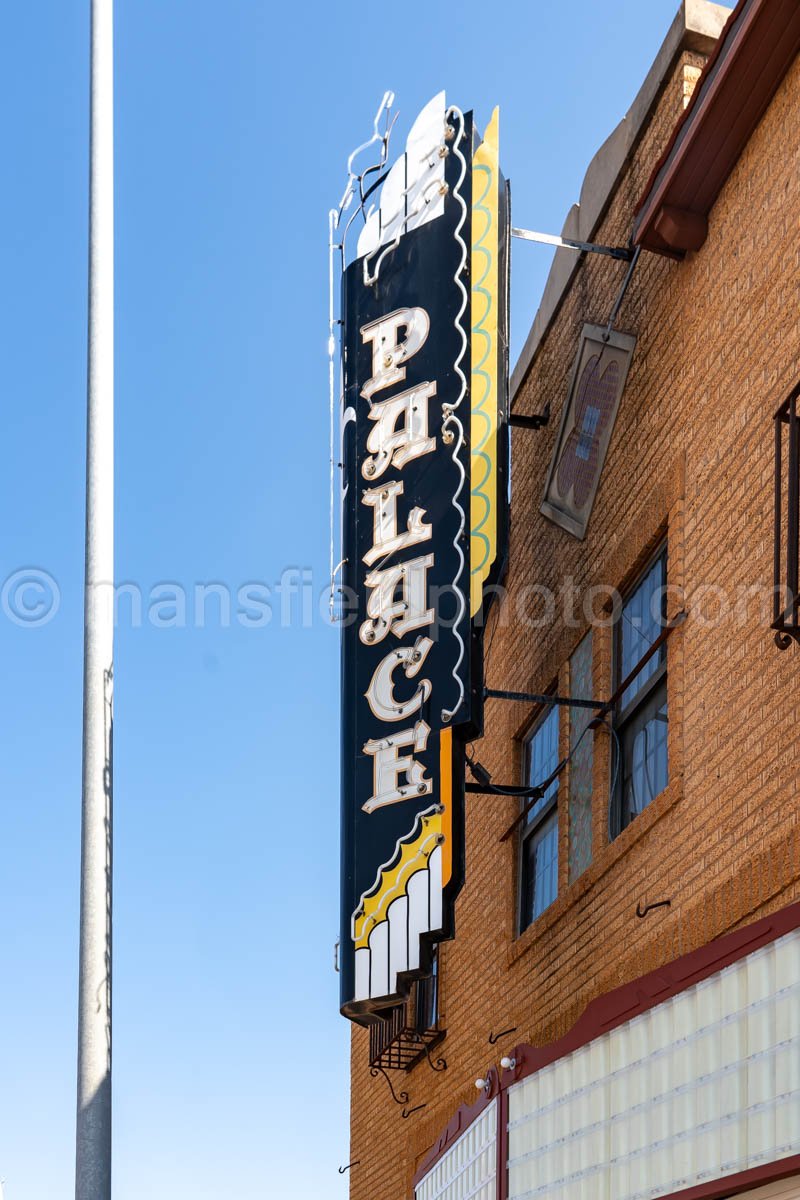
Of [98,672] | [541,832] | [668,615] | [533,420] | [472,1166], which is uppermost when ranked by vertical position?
[533,420]

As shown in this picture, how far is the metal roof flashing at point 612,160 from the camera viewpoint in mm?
10320

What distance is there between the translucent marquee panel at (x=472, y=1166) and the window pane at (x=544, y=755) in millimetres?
2524

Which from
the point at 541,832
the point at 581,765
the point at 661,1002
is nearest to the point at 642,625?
the point at 581,765

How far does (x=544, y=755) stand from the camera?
41.7 feet

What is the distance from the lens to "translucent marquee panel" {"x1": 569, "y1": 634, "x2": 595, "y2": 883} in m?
11.1

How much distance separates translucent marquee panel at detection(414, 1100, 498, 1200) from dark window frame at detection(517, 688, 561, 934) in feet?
5.68

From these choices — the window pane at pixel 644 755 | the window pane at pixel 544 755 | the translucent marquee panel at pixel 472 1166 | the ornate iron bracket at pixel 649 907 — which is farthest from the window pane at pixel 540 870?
the ornate iron bracket at pixel 649 907

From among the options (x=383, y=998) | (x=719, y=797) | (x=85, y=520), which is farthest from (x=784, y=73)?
(x=383, y=998)

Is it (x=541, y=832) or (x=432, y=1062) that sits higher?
(x=541, y=832)

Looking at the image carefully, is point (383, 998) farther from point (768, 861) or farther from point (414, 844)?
point (768, 861)

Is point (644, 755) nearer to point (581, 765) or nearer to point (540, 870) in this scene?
point (581, 765)

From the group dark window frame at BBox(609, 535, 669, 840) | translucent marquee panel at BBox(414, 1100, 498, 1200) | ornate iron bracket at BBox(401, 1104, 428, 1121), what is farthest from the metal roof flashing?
ornate iron bracket at BBox(401, 1104, 428, 1121)

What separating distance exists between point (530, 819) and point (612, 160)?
5123mm

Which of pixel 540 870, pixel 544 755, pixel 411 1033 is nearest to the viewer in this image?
Answer: pixel 540 870
